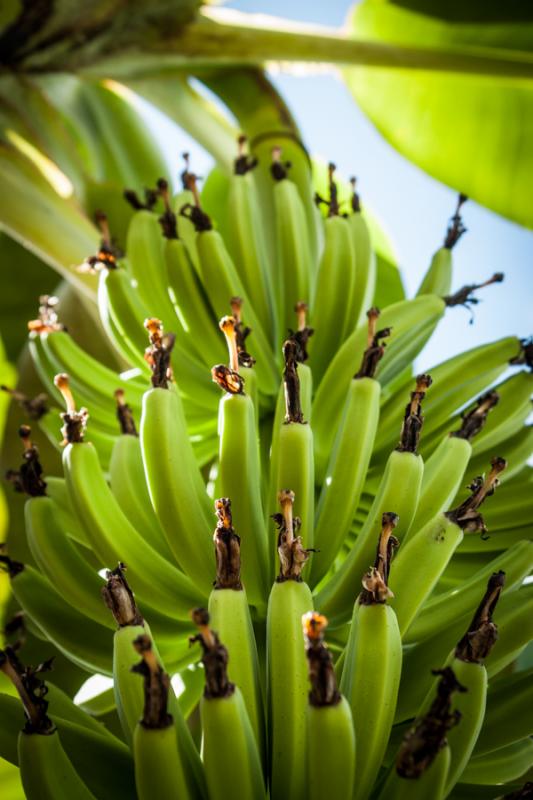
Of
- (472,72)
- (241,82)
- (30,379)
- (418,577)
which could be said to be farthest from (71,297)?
(418,577)

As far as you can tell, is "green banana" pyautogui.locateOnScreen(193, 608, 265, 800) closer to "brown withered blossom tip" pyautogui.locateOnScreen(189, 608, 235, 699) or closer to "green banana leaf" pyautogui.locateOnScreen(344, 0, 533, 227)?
"brown withered blossom tip" pyautogui.locateOnScreen(189, 608, 235, 699)

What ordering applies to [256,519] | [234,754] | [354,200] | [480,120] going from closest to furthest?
[234,754] < [256,519] < [354,200] < [480,120]

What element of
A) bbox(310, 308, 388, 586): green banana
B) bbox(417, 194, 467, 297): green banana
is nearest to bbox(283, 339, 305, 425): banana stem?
bbox(310, 308, 388, 586): green banana

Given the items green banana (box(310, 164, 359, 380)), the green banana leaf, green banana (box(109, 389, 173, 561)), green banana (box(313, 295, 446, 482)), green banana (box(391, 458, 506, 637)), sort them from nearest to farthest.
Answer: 1. green banana (box(391, 458, 506, 637))
2. green banana (box(109, 389, 173, 561))
3. green banana (box(313, 295, 446, 482))
4. green banana (box(310, 164, 359, 380))
5. the green banana leaf

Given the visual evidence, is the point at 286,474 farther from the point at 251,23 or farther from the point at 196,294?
the point at 251,23

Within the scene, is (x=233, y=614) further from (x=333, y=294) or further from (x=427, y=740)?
(x=333, y=294)

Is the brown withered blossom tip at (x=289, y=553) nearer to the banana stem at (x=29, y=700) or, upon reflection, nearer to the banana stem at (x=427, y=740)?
the banana stem at (x=427, y=740)
